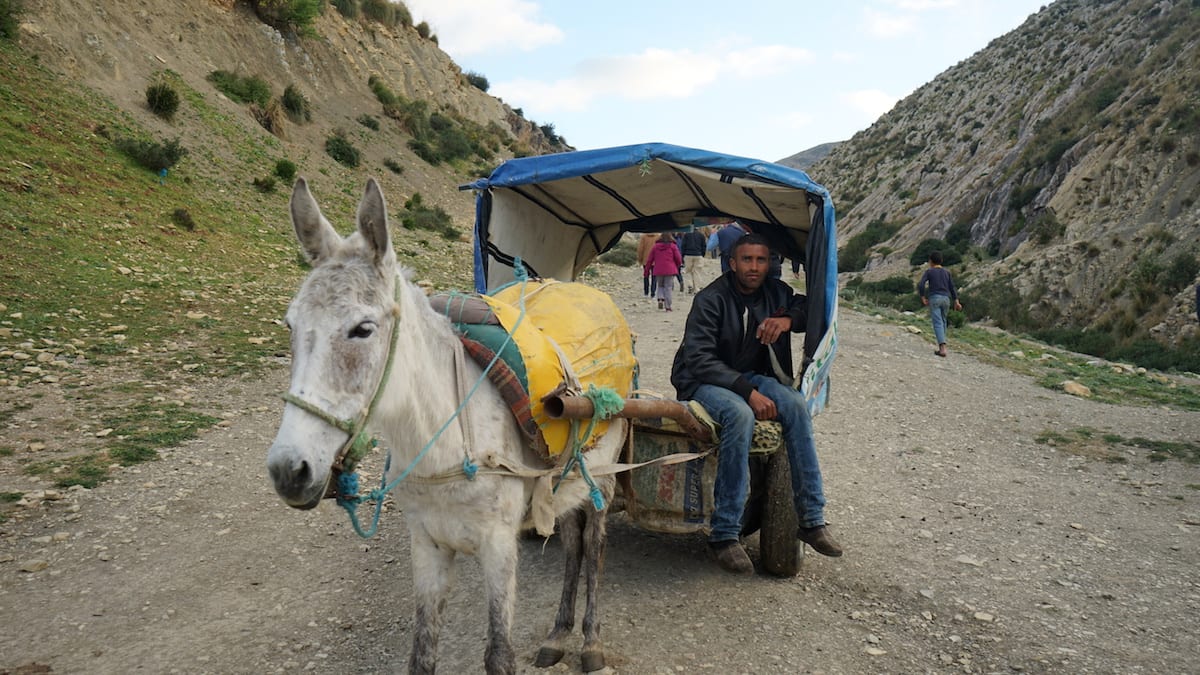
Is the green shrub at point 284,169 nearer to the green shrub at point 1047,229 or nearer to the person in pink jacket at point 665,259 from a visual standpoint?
the person in pink jacket at point 665,259

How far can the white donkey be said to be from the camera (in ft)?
6.94

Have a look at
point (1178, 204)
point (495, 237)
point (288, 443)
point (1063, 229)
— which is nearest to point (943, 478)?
point (495, 237)

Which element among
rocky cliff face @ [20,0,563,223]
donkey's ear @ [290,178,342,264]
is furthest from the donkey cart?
rocky cliff face @ [20,0,563,223]

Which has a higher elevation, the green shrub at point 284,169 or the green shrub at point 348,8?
the green shrub at point 348,8

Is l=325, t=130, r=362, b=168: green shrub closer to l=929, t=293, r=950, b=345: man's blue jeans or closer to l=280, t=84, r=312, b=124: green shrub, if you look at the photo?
l=280, t=84, r=312, b=124: green shrub

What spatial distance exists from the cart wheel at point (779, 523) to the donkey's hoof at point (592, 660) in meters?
1.37

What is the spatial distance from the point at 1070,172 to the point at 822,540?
1157 inches

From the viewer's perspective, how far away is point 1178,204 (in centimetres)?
2058

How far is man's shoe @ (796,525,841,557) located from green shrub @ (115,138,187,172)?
14477 mm

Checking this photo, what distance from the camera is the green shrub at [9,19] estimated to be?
1433 cm

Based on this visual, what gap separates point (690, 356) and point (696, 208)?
1931mm

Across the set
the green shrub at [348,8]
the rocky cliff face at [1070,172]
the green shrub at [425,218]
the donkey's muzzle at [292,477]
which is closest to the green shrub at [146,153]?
the green shrub at [425,218]

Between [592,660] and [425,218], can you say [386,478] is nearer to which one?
[592,660]

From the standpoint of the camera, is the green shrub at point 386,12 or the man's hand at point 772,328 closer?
the man's hand at point 772,328
